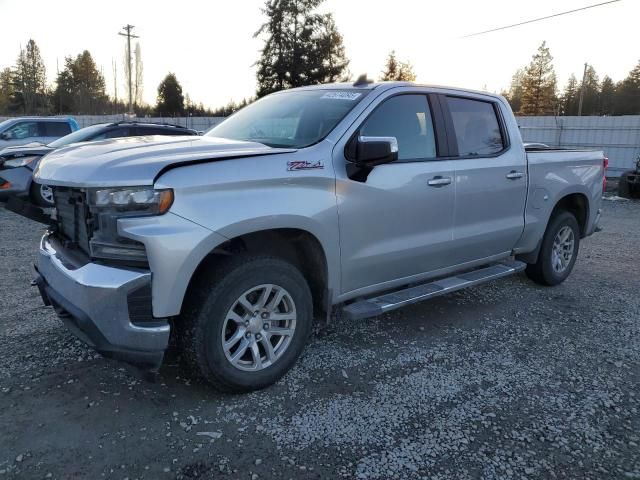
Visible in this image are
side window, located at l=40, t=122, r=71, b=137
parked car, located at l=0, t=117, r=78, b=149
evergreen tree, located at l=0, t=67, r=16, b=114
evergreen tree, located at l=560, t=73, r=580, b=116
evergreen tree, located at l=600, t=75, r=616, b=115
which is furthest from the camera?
evergreen tree, located at l=560, t=73, r=580, b=116

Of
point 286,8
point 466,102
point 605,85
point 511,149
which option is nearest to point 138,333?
point 466,102

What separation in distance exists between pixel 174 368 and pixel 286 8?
41935 mm

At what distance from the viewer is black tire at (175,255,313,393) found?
9.42 ft

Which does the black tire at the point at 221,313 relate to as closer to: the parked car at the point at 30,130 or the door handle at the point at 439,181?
the door handle at the point at 439,181

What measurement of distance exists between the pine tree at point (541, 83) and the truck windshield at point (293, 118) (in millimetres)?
66994

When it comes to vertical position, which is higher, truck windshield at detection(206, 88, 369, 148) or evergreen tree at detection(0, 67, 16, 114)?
evergreen tree at detection(0, 67, 16, 114)

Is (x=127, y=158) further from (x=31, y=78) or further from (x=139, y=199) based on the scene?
(x=31, y=78)

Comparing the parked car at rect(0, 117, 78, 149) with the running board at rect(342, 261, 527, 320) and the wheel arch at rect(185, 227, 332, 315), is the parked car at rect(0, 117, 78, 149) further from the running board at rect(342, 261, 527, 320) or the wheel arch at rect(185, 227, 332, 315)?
the running board at rect(342, 261, 527, 320)

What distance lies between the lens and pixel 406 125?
3.93m

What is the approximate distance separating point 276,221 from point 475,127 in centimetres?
243

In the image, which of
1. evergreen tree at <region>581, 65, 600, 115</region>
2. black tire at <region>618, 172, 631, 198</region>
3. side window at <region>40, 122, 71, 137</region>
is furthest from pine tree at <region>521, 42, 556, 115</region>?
side window at <region>40, 122, 71, 137</region>

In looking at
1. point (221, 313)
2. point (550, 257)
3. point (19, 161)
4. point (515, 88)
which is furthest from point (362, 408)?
point (515, 88)

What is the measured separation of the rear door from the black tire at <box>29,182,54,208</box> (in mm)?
3168

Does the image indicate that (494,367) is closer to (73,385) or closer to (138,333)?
(138,333)
